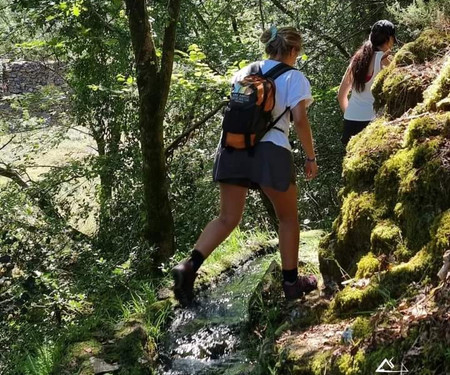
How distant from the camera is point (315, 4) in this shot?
10633 mm

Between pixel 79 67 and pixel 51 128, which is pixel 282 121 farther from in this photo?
pixel 51 128

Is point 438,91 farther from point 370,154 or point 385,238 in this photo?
point 385,238

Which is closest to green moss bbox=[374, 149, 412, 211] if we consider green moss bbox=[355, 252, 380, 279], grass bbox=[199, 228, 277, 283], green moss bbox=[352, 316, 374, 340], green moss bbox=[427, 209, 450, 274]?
green moss bbox=[355, 252, 380, 279]

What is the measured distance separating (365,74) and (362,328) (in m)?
3.09

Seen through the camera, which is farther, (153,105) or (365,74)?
(153,105)

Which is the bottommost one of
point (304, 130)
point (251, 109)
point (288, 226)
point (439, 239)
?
point (288, 226)

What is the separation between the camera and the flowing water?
3.63 m

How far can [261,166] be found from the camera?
369 centimetres

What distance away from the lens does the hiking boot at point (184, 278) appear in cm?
402

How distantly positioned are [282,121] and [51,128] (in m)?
8.17

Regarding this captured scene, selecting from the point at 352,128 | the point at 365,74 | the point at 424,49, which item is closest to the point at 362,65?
the point at 365,74

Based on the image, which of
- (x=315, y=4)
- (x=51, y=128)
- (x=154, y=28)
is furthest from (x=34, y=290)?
(x=315, y=4)

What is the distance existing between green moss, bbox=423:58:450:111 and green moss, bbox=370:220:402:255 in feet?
2.73

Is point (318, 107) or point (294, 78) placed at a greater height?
point (294, 78)
